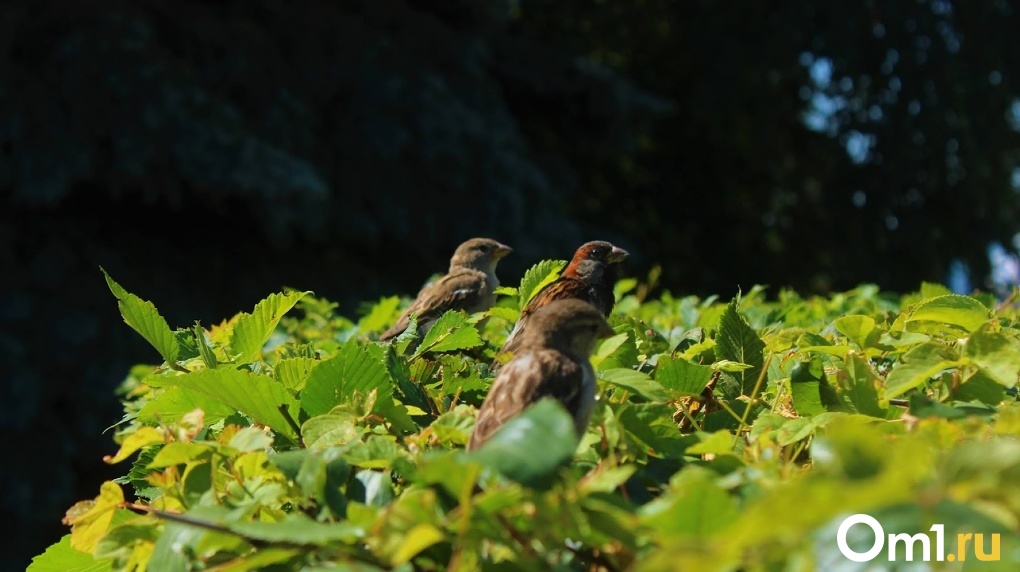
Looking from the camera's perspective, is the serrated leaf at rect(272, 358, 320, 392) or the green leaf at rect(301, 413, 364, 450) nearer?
the green leaf at rect(301, 413, 364, 450)

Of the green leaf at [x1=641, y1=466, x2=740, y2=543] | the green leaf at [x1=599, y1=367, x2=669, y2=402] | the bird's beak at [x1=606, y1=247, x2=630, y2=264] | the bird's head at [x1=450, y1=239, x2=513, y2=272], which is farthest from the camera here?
the bird's head at [x1=450, y1=239, x2=513, y2=272]

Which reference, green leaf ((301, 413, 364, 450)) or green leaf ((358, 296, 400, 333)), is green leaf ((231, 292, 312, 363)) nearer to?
green leaf ((301, 413, 364, 450))

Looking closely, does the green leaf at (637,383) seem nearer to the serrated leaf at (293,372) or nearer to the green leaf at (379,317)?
the serrated leaf at (293,372)

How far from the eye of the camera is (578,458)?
1467 millimetres

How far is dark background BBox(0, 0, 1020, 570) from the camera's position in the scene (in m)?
8.45

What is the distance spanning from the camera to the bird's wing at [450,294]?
14.0ft

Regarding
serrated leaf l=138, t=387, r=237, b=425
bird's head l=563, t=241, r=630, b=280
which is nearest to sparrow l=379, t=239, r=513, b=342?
bird's head l=563, t=241, r=630, b=280

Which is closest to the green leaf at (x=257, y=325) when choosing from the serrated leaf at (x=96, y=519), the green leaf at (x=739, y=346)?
the serrated leaf at (x=96, y=519)

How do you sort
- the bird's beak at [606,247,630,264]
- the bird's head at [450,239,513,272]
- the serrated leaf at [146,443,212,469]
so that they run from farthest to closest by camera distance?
1. the bird's head at [450,239,513,272]
2. the bird's beak at [606,247,630,264]
3. the serrated leaf at [146,443,212,469]

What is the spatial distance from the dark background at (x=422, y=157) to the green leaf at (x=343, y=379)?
14.6 ft

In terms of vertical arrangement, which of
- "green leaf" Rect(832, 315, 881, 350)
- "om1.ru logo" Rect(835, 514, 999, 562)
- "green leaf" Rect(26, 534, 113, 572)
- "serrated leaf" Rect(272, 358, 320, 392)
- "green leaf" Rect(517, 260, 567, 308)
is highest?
"green leaf" Rect(517, 260, 567, 308)

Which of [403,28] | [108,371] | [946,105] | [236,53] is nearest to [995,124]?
[946,105]

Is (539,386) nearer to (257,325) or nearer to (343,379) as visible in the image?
(343,379)

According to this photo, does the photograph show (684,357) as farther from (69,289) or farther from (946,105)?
(946,105)
